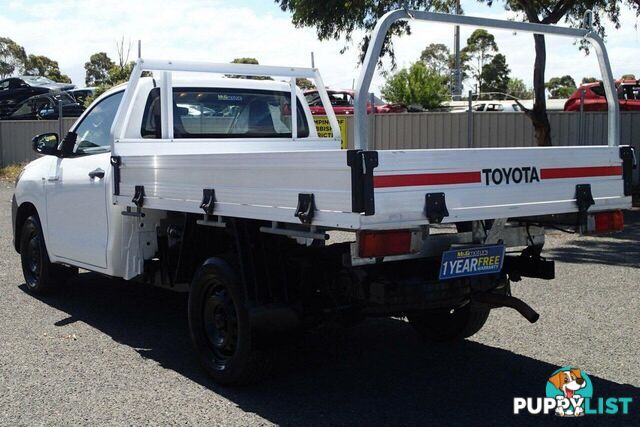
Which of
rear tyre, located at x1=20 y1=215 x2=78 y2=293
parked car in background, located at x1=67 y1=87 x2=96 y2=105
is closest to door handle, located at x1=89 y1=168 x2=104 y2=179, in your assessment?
rear tyre, located at x1=20 y1=215 x2=78 y2=293

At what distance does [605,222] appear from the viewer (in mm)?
5457

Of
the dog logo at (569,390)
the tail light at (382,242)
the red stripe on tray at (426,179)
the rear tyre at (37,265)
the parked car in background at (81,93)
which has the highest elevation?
the parked car in background at (81,93)

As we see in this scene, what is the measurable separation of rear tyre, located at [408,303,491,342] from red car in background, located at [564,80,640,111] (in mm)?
14659

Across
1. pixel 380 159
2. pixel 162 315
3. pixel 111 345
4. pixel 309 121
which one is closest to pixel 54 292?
pixel 162 315

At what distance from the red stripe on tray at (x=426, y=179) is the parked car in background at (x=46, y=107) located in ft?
78.5

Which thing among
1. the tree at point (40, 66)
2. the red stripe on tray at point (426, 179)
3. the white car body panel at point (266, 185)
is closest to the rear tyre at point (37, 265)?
the white car body panel at point (266, 185)

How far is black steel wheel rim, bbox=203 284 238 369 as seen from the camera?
5.35 meters

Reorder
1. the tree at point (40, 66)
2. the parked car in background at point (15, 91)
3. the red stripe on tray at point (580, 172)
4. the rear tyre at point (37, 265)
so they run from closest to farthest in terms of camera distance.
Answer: the red stripe on tray at point (580, 172)
the rear tyre at point (37, 265)
the parked car in background at point (15, 91)
the tree at point (40, 66)

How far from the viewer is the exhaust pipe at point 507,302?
5.24 m

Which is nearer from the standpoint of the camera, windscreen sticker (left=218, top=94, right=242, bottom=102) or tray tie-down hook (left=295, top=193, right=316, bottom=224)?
tray tie-down hook (left=295, top=193, right=316, bottom=224)

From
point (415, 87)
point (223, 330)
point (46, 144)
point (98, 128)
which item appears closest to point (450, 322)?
point (223, 330)

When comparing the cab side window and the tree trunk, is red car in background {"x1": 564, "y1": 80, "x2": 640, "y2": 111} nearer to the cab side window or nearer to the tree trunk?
the tree trunk

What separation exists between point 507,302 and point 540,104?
35.1ft

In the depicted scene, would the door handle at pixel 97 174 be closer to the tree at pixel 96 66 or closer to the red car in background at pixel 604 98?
the red car in background at pixel 604 98
